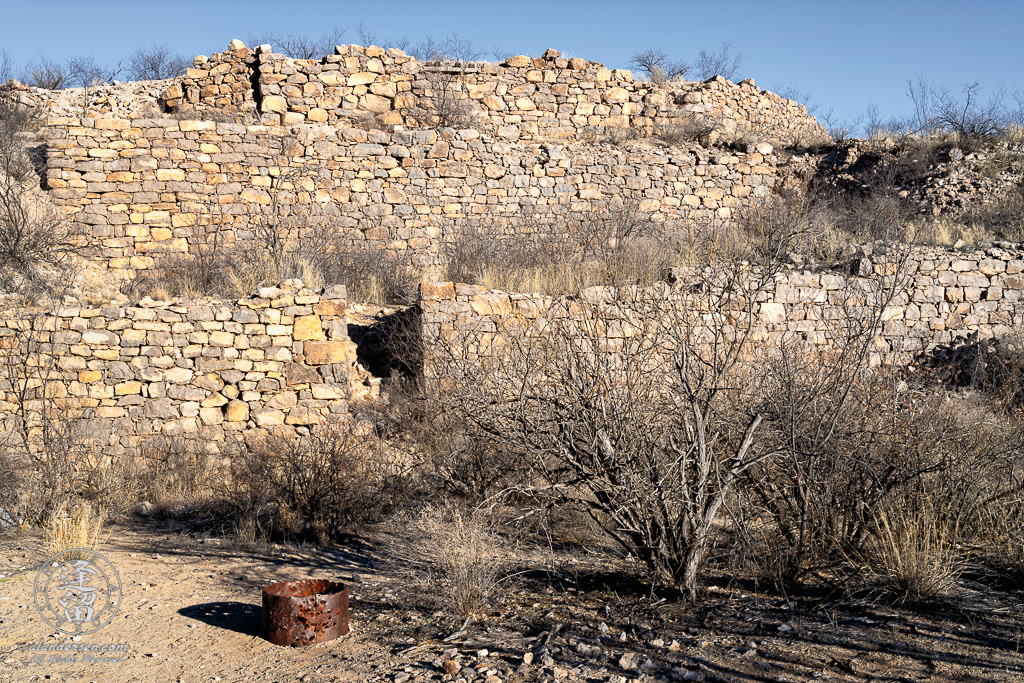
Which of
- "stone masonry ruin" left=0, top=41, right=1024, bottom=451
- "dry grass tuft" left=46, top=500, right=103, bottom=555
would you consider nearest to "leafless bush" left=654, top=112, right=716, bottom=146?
"stone masonry ruin" left=0, top=41, right=1024, bottom=451

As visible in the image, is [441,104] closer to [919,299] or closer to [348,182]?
[348,182]

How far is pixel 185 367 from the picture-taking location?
8.02m

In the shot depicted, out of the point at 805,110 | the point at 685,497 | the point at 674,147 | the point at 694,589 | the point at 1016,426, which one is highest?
the point at 805,110

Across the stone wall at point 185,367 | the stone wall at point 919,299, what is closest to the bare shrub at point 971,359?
the stone wall at point 919,299

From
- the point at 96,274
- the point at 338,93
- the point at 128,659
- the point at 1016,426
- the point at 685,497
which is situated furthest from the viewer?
the point at 338,93

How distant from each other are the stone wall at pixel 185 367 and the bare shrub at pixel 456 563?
10.8 feet

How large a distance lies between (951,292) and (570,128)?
7.09 meters

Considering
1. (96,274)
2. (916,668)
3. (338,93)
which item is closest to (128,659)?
(916,668)

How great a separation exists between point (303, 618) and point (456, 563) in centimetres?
90

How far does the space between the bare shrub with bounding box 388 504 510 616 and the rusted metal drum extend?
62 centimetres

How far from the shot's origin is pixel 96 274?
10.9m

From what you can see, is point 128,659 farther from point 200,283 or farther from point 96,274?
point 96,274

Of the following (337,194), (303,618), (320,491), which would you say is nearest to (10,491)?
(320,491)

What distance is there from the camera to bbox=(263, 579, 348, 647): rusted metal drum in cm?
414
